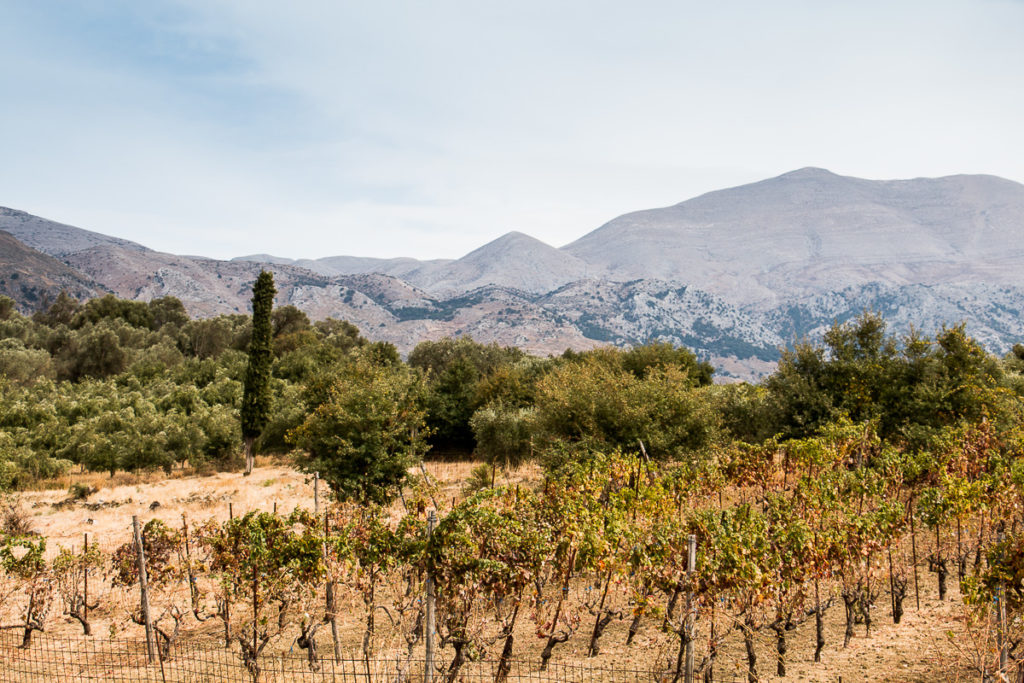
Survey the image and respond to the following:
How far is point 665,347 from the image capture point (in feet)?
146

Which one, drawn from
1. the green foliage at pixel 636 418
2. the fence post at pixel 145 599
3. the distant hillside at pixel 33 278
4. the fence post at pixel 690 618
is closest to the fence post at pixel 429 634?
the fence post at pixel 690 618

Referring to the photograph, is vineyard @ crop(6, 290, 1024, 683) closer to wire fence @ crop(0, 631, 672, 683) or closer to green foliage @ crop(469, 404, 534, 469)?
wire fence @ crop(0, 631, 672, 683)

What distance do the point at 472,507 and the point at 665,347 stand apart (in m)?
36.6

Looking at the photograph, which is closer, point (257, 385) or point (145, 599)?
point (145, 599)

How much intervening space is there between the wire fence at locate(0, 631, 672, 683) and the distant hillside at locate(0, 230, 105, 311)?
172369 millimetres

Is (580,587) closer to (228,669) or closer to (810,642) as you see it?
(810,642)

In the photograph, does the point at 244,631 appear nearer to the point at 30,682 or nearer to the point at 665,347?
the point at 30,682

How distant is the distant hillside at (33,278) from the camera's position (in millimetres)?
159500

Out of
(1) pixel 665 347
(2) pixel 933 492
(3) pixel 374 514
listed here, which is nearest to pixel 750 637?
(2) pixel 933 492

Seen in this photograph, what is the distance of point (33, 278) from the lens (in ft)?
557

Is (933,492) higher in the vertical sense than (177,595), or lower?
higher

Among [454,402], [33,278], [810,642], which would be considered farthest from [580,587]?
[33,278]

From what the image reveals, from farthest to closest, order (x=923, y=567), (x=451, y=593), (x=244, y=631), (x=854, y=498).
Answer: (x=923, y=567) < (x=854, y=498) < (x=244, y=631) < (x=451, y=593)

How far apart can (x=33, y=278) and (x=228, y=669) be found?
20647 centimetres
